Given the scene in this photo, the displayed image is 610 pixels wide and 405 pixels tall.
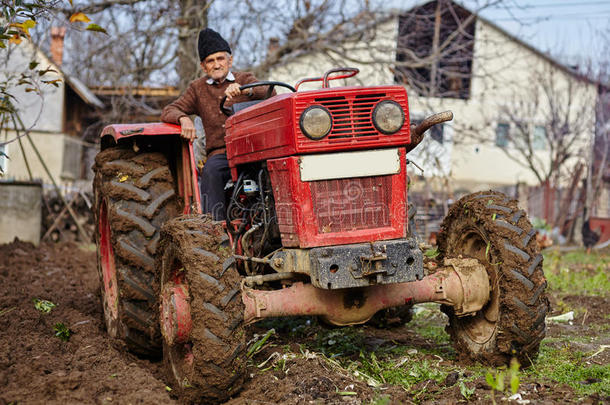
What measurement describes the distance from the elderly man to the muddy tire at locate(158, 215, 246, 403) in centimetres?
88

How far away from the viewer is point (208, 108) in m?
5.19

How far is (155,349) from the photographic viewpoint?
4.56 m

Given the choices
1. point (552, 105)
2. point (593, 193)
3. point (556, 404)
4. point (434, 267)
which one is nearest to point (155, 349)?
point (434, 267)

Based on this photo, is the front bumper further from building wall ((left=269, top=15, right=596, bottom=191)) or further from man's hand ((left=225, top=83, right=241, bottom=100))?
man's hand ((left=225, top=83, right=241, bottom=100))

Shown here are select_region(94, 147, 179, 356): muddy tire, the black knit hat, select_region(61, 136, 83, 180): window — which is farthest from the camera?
select_region(61, 136, 83, 180): window

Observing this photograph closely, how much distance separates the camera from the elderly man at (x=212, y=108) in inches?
185

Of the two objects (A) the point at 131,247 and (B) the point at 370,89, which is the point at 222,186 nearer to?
(A) the point at 131,247

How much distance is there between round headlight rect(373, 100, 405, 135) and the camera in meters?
3.82

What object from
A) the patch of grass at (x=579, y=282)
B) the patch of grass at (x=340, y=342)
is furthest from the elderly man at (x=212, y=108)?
the patch of grass at (x=579, y=282)

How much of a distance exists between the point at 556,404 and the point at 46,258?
→ 7.69 metres

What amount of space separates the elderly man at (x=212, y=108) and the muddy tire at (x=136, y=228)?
299mm

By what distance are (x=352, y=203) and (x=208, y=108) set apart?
1.77 m

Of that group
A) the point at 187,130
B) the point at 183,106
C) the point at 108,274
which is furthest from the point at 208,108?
the point at 108,274

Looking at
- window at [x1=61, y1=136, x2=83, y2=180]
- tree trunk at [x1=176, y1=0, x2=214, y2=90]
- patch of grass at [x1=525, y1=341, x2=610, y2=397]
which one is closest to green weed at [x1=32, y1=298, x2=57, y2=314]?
patch of grass at [x1=525, y1=341, x2=610, y2=397]
